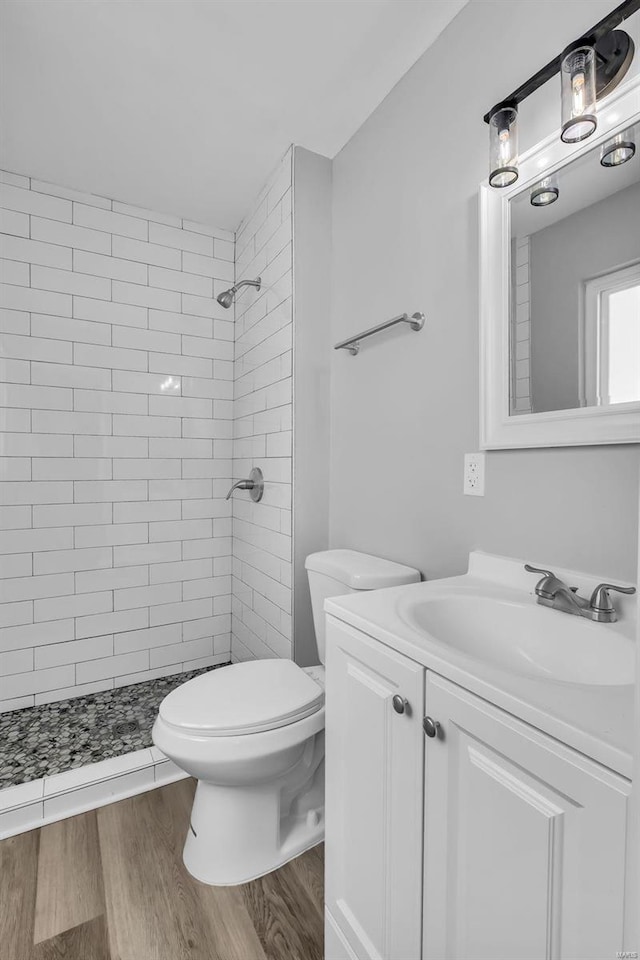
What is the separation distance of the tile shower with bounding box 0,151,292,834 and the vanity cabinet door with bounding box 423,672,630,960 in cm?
128

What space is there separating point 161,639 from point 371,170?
7.62 feet

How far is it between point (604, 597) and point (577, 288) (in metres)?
0.66

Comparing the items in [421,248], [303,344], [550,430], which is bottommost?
[550,430]

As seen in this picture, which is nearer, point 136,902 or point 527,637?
point 527,637

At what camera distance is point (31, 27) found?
146 cm

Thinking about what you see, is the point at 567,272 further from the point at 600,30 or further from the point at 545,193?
the point at 600,30

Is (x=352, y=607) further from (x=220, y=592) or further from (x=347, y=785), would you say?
(x=220, y=592)

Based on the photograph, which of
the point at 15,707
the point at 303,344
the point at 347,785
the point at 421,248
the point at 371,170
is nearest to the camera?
the point at 347,785

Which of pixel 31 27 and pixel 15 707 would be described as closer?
pixel 31 27

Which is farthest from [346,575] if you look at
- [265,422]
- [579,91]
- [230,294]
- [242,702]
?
[230,294]

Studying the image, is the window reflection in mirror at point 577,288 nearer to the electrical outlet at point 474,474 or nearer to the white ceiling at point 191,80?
the electrical outlet at point 474,474

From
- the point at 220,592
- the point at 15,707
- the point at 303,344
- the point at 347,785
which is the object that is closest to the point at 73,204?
the point at 303,344

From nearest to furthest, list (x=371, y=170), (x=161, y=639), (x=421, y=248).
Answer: (x=421, y=248) → (x=371, y=170) → (x=161, y=639)

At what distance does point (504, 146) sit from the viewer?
116 centimetres
